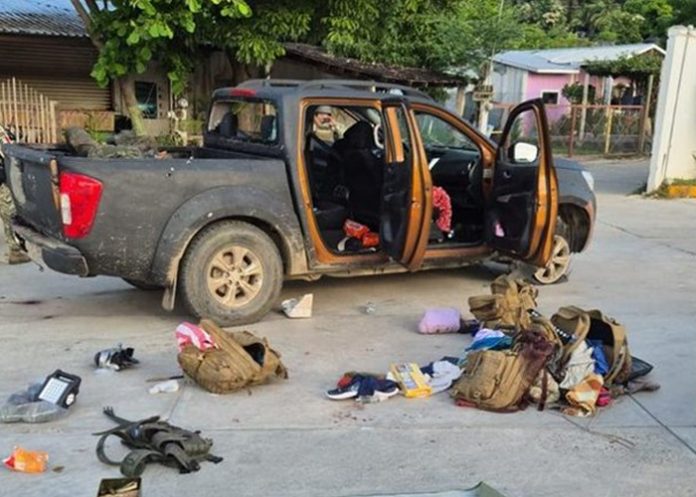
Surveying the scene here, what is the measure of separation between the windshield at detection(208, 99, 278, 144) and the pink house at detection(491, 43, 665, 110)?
2569 centimetres

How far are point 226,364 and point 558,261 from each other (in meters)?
4.02

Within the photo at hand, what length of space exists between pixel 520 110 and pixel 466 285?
188cm

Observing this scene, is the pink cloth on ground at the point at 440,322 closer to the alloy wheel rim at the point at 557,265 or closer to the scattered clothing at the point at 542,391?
the scattered clothing at the point at 542,391

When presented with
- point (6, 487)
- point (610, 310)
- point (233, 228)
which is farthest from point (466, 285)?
point (6, 487)

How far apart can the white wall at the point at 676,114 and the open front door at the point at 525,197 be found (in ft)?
28.7

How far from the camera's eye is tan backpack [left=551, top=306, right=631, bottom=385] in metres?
4.76

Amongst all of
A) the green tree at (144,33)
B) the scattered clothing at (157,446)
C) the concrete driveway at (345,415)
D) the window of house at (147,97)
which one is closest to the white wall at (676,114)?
the green tree at (144,33)

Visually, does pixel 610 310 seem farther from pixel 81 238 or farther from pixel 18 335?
pixel 18 335

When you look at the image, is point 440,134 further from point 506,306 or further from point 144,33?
point 144,33

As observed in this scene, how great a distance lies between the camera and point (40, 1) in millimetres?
18406

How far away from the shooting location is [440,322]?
19.4 feet

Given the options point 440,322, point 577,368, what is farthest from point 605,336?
point 440,322

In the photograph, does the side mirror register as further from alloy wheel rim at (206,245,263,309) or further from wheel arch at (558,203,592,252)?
alloy wheel rim at (206,245,263,309)

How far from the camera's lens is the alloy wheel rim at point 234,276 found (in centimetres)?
591
